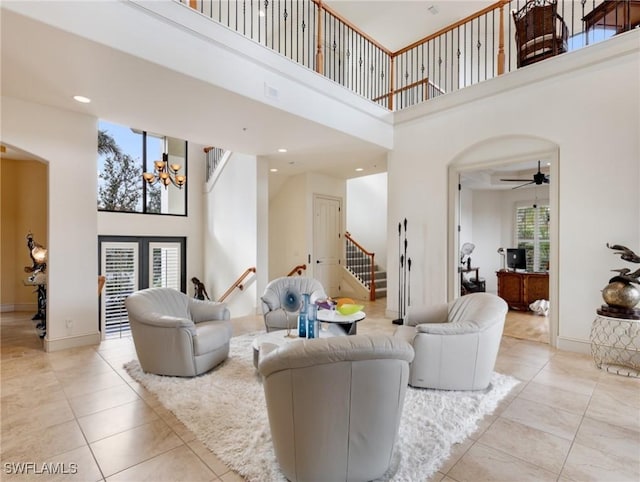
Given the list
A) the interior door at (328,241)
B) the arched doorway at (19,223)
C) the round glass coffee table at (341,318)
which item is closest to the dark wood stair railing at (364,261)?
the interior door at (328,241)

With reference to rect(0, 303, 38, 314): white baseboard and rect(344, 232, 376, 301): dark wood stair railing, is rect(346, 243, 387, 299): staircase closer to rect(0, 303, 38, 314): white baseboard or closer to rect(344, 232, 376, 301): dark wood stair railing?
rect(344, 232, 376, 301): dark wood stair railing

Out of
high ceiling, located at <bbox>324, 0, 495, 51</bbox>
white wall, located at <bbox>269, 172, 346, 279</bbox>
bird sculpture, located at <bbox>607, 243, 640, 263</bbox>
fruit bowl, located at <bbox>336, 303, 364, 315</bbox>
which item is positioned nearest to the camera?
bird sculpture, located at <bbox>607, 243, 640, 263</bbox>

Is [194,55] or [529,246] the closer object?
[194,55]

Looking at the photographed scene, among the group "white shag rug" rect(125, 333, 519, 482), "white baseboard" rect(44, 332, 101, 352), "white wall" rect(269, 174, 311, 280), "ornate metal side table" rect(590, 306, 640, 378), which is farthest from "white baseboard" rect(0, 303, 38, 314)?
"ornate metal side table" rect(590, 306, 640, 378)

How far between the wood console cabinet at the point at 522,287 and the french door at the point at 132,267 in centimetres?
765

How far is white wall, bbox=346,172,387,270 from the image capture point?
971cm

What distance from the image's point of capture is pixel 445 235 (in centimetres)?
516

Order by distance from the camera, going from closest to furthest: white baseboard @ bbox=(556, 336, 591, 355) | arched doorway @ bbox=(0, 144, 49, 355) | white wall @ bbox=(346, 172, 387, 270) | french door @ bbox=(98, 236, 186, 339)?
white baseboard @ bbox=(556, 336, 591, 355) → arched doorway @ bbox=(0, 144, 49, 355) → french door @ bbox=(98, 236, 186, 339) → white wall @ bbox=(346, 172, 387, 270)

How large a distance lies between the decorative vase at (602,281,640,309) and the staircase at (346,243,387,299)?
4.97 metres

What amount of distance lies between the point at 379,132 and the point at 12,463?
5545mm

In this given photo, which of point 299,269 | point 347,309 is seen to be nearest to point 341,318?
point 347,309

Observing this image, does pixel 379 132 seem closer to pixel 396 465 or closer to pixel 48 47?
pixel 48 47

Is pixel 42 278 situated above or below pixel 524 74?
below

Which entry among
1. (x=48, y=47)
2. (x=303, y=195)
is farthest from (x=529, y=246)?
(x=48, y=47)
